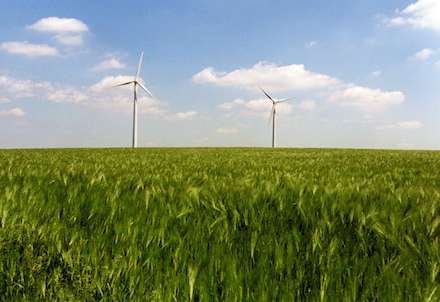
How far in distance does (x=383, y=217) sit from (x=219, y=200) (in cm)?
131

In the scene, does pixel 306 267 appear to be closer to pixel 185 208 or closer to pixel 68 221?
pixel 185 208

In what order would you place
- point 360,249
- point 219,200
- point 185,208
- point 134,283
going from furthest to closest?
1. point 219,200
2. point 185,208
3. point 360,249
4. point 134,283

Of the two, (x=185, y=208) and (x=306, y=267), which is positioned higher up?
(x=185, y=208)

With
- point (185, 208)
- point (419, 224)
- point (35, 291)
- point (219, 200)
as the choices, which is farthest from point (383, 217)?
point (35, 291)

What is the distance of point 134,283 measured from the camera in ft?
8.06

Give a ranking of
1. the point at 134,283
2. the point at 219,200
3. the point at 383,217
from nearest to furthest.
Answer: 1. the point at 134,283
2. the point at 383,217
3. the point at 219,200

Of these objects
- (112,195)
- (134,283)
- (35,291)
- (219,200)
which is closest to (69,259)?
(35,291)

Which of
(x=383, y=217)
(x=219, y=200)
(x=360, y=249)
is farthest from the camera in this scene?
(x=219, y=200)

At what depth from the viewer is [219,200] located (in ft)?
11.1

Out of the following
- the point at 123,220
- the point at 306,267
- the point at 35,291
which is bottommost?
the point at 35,291

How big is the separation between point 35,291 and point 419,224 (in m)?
2.66

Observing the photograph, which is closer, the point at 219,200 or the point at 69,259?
the point at 69,259

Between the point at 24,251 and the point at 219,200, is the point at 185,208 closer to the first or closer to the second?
the point at 219,200

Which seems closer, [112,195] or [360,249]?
[360,249]
